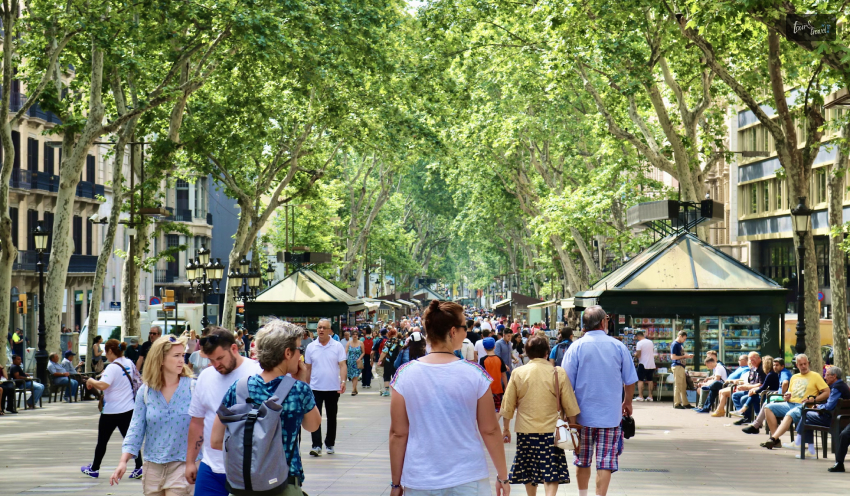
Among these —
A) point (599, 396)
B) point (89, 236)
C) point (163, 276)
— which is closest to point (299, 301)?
point (89, 236)

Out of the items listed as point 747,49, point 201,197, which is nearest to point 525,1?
point 747,49

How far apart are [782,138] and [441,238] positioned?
75.1 m

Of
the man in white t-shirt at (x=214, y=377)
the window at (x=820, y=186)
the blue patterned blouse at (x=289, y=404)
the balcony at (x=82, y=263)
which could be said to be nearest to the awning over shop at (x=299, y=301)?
the balcony at (x=82, y=263)

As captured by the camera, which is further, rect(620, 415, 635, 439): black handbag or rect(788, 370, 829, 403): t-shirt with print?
rect(788, 370, 829, 403): t-shirt with print

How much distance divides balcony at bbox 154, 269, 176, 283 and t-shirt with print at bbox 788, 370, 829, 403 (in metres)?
58.5

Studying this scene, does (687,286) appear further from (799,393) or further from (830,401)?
(830,401)

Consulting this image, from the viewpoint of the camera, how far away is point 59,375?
26297mm

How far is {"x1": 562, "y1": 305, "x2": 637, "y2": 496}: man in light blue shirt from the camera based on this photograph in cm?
914

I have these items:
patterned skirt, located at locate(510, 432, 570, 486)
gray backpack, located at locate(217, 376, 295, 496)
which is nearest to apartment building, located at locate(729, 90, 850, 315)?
patterned skirt, located at locate(510, 432, 570, 486)

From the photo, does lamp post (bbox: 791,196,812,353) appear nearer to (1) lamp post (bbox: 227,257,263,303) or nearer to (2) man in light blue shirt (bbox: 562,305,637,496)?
(2) man in light blue shirt (bbox: 562,305,637,496)

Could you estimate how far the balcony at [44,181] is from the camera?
4584 cm

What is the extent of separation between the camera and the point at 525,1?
28016mm

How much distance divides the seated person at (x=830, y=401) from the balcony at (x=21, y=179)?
1437 inches

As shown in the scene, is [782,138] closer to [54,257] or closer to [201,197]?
[54,257]
